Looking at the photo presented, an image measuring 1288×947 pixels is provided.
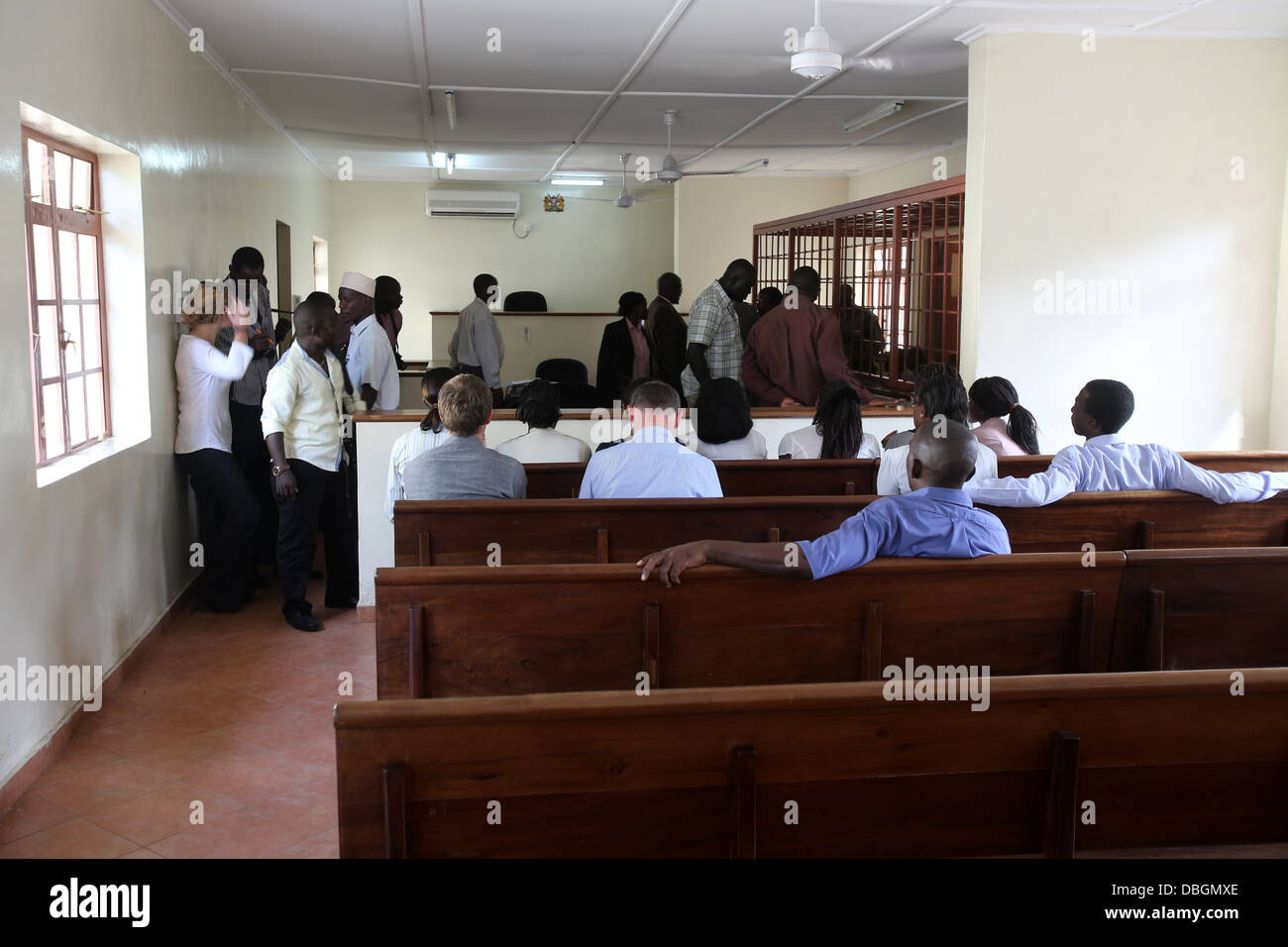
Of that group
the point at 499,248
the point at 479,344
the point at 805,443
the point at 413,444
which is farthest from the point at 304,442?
the point at 499,248

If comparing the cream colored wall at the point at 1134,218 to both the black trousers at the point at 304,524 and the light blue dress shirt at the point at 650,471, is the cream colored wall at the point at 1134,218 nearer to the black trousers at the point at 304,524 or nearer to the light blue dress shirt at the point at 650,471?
the light blue dress shirt at the point at 650,471

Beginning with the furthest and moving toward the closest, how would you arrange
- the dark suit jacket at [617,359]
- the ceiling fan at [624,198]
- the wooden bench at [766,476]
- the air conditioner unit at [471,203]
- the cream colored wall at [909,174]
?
1. the air conditioner unit at [471,203]
2. the ceiling fan at [624,198]
3. the cream colored wall at [909,174]
4. the dark suit jacket at [617,359]
5. the wooden bench at [766,476]

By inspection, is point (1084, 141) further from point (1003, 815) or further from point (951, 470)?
point (1003, 815)

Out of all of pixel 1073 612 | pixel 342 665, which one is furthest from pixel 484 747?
pixel 342 665

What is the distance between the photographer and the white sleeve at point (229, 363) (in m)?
4.89

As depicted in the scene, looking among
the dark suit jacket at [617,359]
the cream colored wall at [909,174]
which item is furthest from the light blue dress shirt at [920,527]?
the cream colored wall at [909,174]

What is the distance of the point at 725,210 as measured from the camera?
1285 cm

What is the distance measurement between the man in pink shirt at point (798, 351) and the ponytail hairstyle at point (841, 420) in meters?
1.74

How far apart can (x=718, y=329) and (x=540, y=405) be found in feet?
8.05

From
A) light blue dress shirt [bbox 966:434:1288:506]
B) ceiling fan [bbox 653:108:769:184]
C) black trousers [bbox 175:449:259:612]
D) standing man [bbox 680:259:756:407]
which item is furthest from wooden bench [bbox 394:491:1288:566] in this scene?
ceiling fan [bbox 653:108:769:184]

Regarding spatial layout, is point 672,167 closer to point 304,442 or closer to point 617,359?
point 617,359

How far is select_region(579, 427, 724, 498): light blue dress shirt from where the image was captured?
142 inches

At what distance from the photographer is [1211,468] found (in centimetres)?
442

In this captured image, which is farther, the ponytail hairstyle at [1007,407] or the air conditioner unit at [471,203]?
the air conditioner unit at [471,203]
